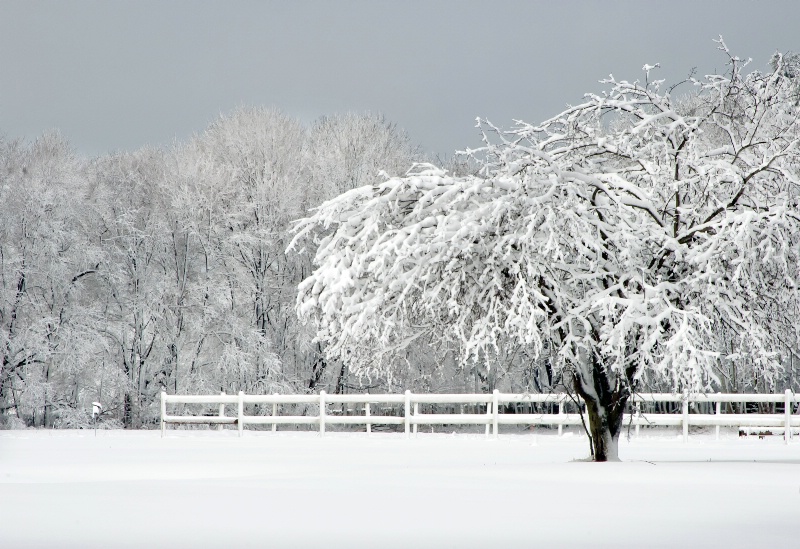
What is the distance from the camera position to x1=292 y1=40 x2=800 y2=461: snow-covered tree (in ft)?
44.8

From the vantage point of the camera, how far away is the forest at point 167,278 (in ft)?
115

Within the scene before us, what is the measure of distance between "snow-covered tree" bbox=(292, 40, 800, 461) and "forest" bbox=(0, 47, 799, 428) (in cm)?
1767

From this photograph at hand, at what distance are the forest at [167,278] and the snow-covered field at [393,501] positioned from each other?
17.9m

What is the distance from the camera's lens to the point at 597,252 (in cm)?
1424

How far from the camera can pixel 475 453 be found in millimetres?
18797

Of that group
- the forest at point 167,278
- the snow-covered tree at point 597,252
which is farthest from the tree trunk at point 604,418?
the forest at point 167,278

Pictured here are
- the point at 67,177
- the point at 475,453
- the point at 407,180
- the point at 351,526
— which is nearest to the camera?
the point at 351,526

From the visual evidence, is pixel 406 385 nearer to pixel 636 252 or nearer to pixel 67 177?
pixel 67 177

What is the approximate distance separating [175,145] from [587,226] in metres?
33.9

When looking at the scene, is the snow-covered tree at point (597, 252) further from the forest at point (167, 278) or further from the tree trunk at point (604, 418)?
the forest at point (167, 278)

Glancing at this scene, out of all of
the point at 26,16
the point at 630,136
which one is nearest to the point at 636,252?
the point at 630,136

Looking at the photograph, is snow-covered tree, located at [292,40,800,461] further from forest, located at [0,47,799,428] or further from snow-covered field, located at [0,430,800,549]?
forest, located at [0,47,799,428]

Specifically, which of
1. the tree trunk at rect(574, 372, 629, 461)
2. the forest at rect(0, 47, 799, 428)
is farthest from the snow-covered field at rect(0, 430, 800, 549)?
the forest at rect(0, 47, 799, 428)

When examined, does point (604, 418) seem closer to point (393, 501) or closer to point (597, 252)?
point (597, 252)
